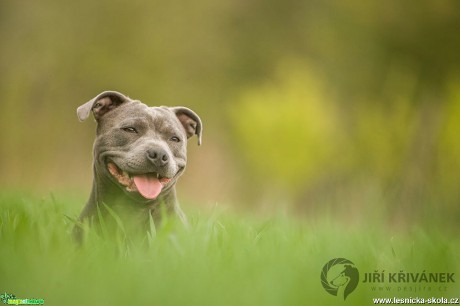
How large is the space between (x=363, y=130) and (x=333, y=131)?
58.2 inches

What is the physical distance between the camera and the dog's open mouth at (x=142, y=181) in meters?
3.59

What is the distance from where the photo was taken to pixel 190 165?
22.7ft

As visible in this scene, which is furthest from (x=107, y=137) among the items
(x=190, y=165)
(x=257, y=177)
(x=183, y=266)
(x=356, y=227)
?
(x=257, y=177)

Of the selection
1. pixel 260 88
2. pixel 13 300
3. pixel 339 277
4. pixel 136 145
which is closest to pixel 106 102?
pixel 136 145

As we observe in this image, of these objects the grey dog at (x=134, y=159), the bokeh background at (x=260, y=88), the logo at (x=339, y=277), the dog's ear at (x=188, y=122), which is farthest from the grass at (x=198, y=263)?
the bokeh background at (x=260, y=88)

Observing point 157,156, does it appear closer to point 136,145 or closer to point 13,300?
point 136,145

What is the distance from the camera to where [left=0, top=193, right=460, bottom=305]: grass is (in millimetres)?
2557

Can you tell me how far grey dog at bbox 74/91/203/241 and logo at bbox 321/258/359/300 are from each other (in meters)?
1.09

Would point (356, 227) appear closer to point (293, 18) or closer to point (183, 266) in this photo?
point (183, 266)

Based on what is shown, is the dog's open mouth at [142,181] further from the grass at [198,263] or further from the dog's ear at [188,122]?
the dog's ear at [188,122]

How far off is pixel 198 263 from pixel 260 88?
6851mm

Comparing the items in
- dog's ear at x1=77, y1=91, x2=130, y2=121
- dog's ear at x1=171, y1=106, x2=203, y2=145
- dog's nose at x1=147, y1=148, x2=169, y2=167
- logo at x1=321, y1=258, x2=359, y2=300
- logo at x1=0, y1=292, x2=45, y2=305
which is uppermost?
dog's ear at x1=77, y1=91, x2=130, y2=121

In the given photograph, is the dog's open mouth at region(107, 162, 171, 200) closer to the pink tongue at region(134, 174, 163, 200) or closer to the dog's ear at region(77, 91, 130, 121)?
the pink tongue at region(134, 174, 163, 200)

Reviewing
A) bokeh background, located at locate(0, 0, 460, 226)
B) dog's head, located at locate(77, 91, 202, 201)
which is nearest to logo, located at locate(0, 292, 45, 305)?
dog's head, located at locate(77, 91, 202, 201)
